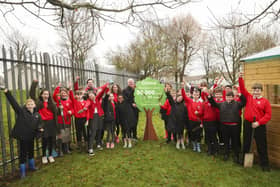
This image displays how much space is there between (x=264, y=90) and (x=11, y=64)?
574 cm

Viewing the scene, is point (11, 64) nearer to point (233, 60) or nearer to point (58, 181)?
point (58, 181)

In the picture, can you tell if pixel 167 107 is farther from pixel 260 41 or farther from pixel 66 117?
pixel 260 41

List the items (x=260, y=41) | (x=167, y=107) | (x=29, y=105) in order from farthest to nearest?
1. (x=260, y=41)
2. (x=167, y=107)
3. (x=29, y=105)

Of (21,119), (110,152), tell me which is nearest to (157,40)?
(110,152)

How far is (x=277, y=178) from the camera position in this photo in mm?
3684

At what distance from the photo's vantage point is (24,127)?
384 centimetres

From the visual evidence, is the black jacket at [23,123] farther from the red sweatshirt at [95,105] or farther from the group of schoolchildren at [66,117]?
the red sweatshirt at [95,105]

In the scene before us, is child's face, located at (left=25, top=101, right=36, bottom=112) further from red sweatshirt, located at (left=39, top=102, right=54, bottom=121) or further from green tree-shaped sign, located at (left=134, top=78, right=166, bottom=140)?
green tree-shaped sign, located at (left=134, top=78, right=166, bottom=140)

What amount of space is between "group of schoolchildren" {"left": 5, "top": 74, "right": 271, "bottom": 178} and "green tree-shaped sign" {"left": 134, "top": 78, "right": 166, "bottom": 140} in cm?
27

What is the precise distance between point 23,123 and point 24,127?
0.27ft

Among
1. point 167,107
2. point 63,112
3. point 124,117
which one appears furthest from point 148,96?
point 63,112

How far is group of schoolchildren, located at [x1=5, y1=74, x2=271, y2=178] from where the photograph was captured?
13.1 ft

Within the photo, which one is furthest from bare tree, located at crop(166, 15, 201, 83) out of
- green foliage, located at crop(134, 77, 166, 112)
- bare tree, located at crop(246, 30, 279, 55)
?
green foliage, located at crop(134, 77, 166, 112)

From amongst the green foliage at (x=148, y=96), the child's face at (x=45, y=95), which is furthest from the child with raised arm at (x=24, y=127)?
the green foliage at (x=148, y=96)
